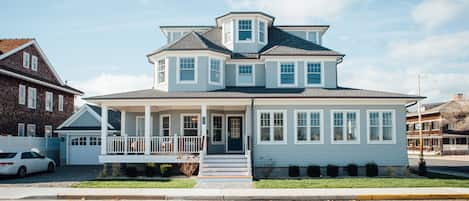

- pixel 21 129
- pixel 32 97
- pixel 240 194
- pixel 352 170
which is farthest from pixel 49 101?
pixel 352 170

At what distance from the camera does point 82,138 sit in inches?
1121

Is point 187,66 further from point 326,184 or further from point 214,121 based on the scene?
point 326,184

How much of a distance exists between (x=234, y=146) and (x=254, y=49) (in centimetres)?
587

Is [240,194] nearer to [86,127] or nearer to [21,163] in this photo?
[21,163]

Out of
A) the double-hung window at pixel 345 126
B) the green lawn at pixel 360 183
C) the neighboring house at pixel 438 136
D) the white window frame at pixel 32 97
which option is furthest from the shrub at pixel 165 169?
the neighboring house at pixel 438 136

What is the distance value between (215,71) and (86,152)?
11.6 meters

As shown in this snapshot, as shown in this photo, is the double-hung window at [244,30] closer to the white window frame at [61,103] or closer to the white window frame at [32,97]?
the white window frame at [32,97]

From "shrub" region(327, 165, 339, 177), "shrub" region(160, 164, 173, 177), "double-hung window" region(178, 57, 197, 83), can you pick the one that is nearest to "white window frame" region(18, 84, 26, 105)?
"double-hung window" region(178, 57, 197, 83)

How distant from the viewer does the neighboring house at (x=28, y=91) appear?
2586 centimetres

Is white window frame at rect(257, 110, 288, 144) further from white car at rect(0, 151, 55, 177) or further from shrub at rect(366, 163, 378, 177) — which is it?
white car at rect(0, 151, 55, 177)

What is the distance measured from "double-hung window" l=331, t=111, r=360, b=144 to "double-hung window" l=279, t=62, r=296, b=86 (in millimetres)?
3303

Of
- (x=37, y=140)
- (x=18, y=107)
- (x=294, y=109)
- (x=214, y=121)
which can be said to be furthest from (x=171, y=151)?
(x=18, y=107)

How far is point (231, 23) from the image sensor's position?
2497 centimetres

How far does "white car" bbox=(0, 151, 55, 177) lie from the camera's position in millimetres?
19359
